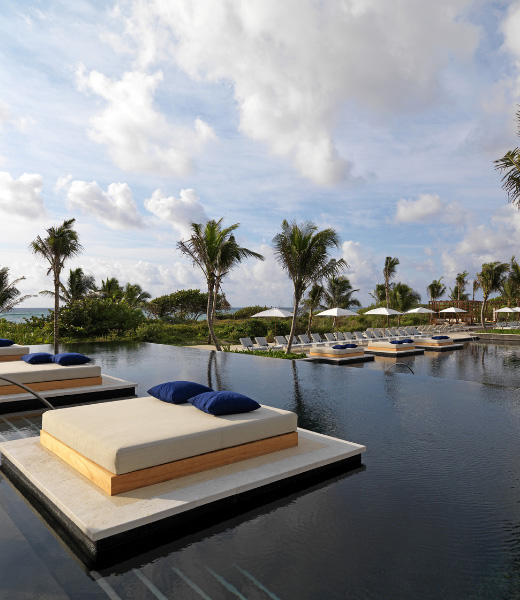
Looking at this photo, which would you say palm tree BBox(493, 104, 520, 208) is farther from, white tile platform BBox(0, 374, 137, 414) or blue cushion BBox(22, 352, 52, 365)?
blue cushion BBox(22, 352, 52, 365)

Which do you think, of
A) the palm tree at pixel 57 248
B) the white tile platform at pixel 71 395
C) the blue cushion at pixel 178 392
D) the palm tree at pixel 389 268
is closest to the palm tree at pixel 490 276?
the palm tree at pixel 389 268

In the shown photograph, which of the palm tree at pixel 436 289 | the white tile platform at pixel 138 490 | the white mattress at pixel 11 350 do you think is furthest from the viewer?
the palm tree at pixel 436 289

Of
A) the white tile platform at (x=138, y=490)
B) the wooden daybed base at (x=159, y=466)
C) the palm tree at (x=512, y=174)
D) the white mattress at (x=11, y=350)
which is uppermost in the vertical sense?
the palm tree at (x=512, y=174)

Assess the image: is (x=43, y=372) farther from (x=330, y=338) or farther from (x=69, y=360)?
(x=330, y=338)

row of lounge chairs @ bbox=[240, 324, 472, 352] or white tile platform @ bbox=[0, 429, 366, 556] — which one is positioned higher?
row of lounge chairs @ bbox=[240, 324, 472, 352]

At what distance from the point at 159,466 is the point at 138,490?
26 centimetres

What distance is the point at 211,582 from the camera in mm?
2729

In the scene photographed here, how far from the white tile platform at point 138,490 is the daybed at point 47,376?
2.99 metres

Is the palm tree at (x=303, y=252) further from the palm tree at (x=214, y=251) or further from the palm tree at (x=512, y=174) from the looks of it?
the palm tree at (x=512, y=174)

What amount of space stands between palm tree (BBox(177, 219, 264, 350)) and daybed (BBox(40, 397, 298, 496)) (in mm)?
12111

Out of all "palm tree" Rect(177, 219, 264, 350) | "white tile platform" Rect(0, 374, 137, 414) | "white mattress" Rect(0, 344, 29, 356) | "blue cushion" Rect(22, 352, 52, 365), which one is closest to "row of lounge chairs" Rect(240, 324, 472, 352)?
"palm tree" Rect(177, 219, 264, 350)

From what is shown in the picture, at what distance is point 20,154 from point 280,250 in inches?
357

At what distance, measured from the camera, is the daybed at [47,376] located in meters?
7.71

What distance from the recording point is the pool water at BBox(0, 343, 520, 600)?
270 centimetres
